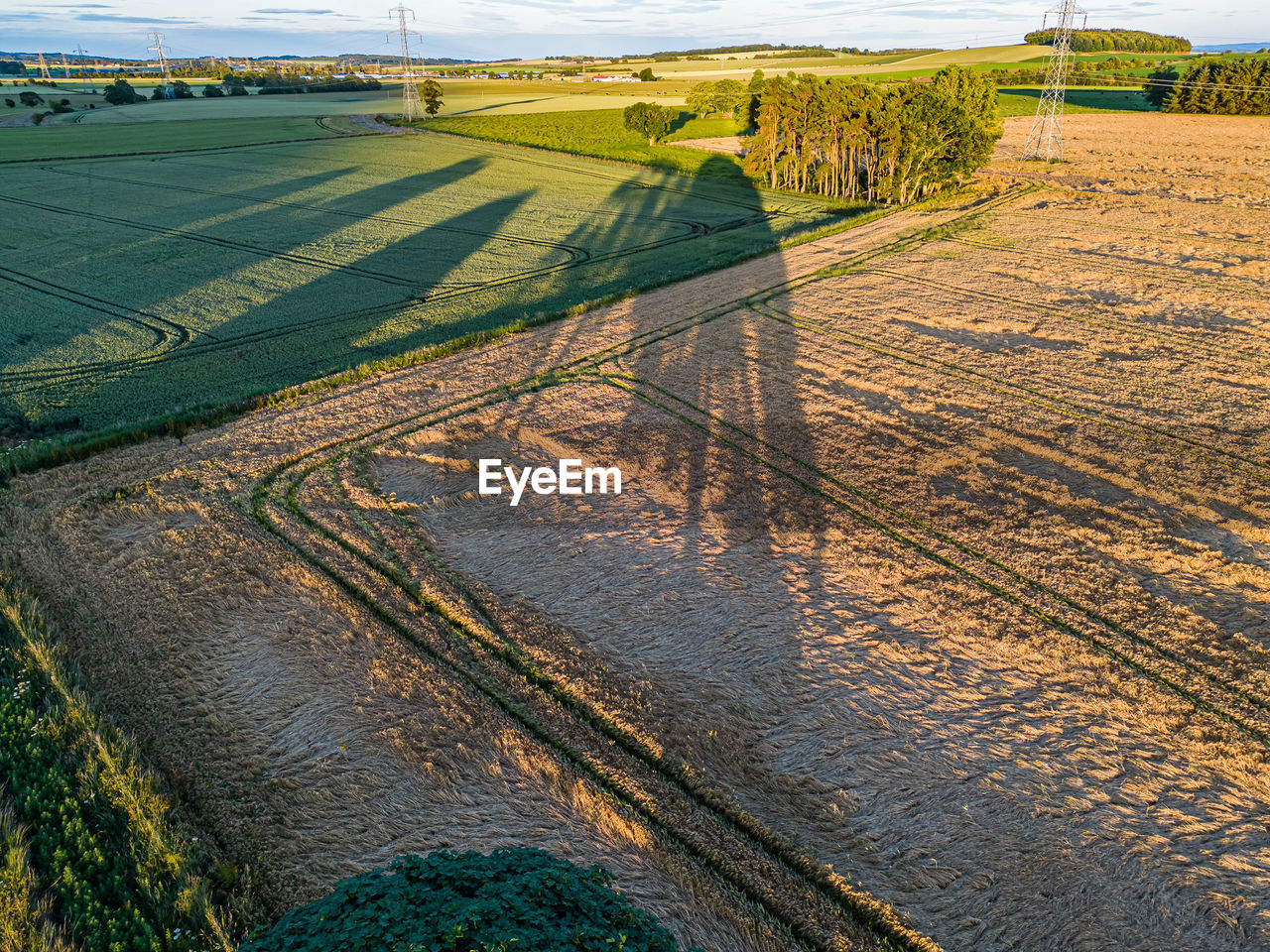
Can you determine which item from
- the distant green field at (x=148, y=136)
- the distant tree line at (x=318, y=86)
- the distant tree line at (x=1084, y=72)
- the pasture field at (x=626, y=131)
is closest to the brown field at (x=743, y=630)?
the pasture field at (x=626, y=131)

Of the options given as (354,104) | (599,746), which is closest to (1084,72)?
(354,104)

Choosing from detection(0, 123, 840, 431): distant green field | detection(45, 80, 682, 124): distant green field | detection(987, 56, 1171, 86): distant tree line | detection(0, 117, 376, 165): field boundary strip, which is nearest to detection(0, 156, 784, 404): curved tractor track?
detection(0, 123, 840, 431): distant green field

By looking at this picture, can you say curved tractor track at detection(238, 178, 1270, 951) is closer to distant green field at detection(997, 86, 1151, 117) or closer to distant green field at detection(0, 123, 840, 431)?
distant green field at detection(0, 123, 840, 431)

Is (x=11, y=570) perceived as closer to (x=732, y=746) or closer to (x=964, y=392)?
(x=732, y=746)

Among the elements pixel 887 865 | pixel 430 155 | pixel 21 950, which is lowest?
pixel 887 865

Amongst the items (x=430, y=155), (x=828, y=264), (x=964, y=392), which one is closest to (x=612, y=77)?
(x=430, y=155)

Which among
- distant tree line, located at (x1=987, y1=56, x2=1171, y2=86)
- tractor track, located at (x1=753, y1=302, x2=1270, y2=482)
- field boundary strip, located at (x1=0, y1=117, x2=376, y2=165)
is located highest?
distant tree line, located at (x1=987, y1=56, x2=1171, y2=86)
